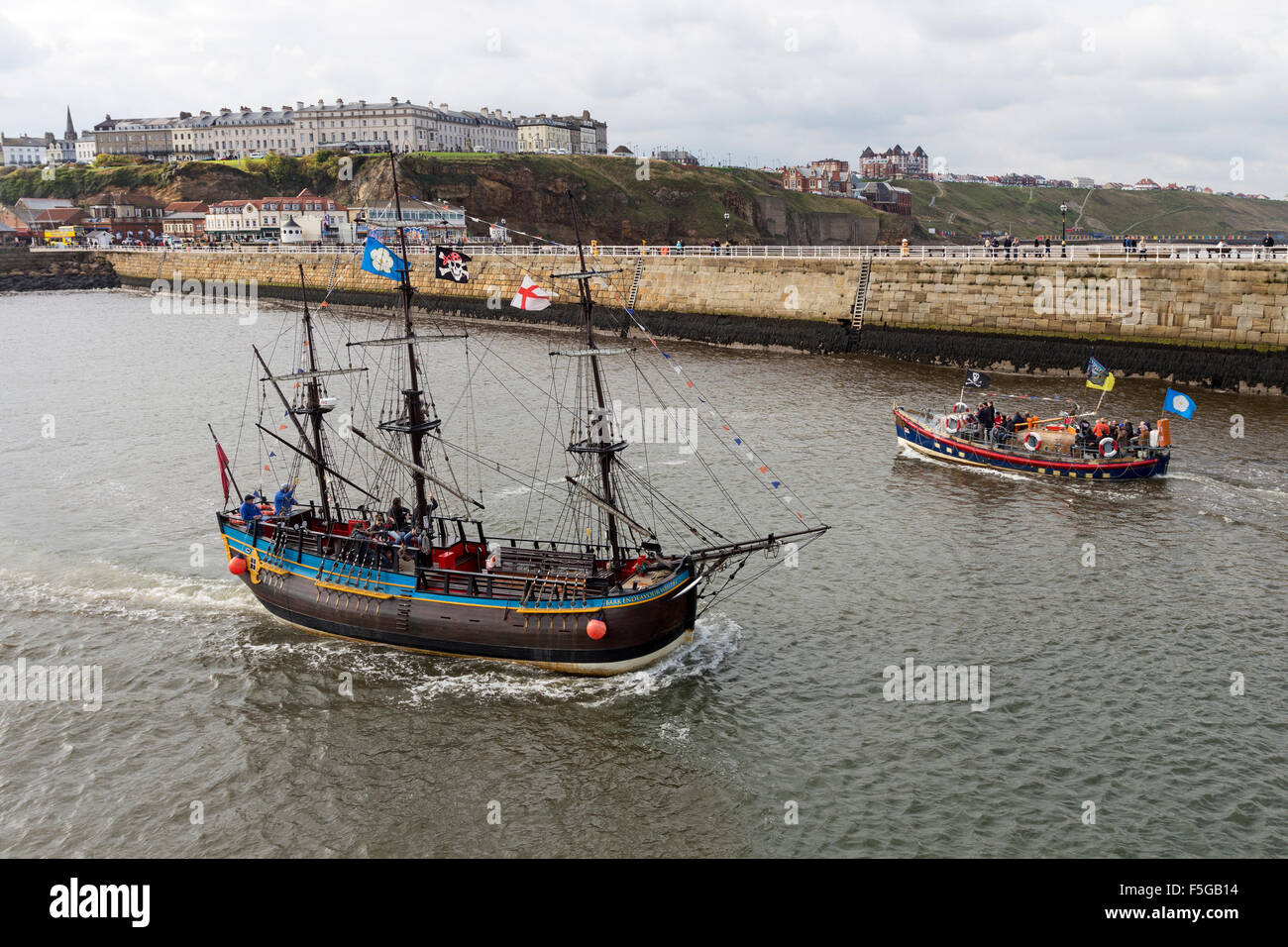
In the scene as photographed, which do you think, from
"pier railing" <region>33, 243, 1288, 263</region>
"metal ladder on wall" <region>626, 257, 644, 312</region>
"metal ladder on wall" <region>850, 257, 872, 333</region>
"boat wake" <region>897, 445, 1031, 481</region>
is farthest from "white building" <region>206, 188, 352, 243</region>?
"boat wake" <region>897, 445, 1031, 481</region>

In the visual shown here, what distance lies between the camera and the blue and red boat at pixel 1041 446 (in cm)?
3884

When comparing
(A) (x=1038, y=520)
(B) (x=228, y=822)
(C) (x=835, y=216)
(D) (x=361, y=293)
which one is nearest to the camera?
(B) (x=228, y=822)

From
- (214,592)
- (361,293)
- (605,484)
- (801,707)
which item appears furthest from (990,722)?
(361,293)

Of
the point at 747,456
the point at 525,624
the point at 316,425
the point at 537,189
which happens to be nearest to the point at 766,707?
the point at 525,624

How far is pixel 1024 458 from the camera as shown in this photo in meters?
40.7

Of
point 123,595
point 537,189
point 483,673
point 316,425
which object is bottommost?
point 483,673

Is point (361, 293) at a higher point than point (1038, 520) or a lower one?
higher

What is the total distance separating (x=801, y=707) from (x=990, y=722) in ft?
13.5

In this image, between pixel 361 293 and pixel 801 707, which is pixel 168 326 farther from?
pixel 801 707

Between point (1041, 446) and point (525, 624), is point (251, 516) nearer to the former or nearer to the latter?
point (525, 624)

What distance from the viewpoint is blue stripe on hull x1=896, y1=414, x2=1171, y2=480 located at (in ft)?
127

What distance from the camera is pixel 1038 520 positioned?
35344 millimetres

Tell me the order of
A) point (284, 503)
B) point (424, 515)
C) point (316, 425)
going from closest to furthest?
1. point (424, 515)
2. point (284, 503)
3. point (316, 425)

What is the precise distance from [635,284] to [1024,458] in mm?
52410
